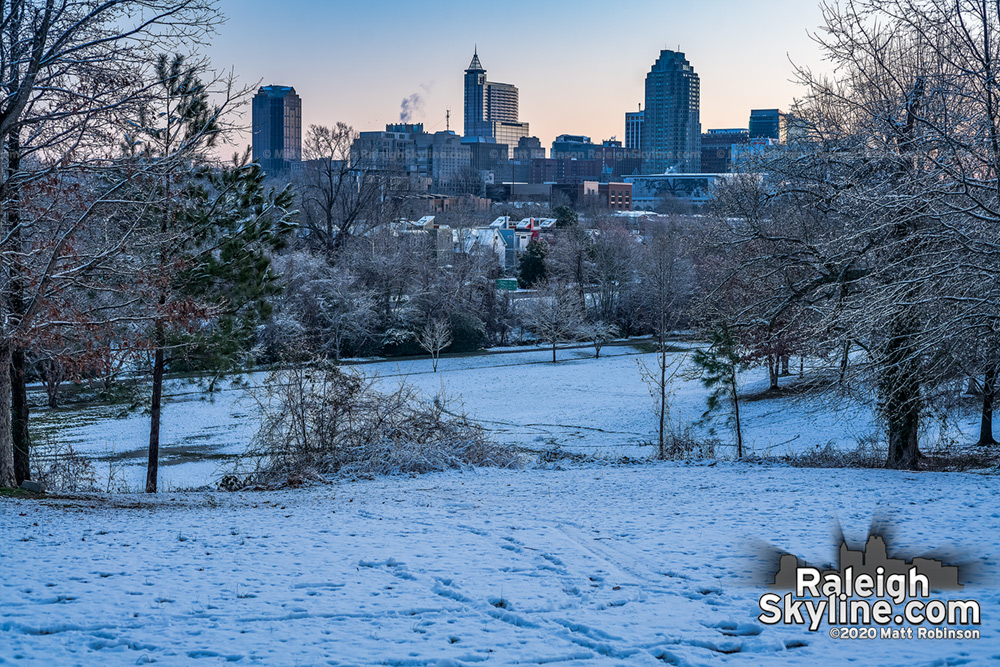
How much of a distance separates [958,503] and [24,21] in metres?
11.8

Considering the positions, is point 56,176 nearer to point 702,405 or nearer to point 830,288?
point 830,288

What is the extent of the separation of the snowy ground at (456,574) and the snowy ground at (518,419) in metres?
8.21

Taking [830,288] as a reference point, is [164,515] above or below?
below

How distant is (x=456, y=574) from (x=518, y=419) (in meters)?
24.6

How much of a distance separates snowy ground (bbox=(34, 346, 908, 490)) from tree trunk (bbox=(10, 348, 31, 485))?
2.91 m

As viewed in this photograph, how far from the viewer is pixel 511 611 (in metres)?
6.14

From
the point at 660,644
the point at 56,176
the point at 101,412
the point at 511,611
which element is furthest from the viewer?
the point at 101,412

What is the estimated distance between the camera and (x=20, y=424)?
14922mm

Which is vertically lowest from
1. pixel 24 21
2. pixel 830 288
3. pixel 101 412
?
pixel 101 412

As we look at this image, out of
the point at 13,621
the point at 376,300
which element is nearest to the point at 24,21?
the point at 13,621

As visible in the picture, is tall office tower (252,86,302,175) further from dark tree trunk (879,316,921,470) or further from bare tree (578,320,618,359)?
dark tree trunk (879,316,921,470)

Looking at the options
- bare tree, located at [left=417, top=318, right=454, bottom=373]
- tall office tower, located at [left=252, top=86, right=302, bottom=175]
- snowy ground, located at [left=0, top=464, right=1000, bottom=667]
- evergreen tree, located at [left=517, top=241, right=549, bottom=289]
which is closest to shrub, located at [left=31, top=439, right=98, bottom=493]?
snowy ground, located at [left=0, top=464, right=1000, bottom=667]

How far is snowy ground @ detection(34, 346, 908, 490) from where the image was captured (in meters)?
23.6

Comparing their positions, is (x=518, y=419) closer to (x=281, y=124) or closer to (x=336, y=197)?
(x=336, y=197)
